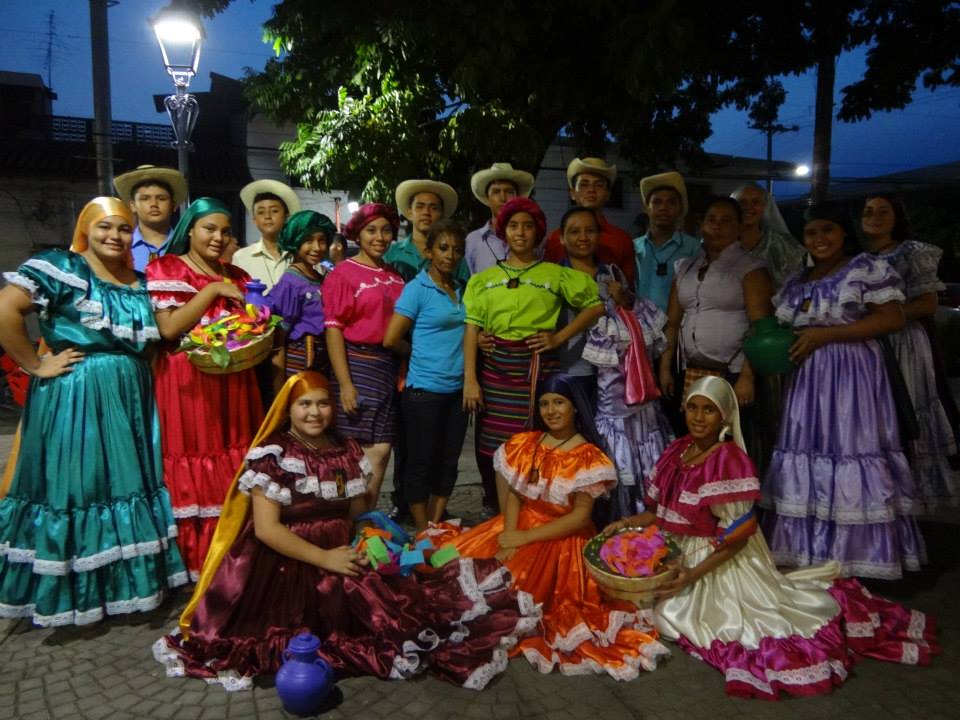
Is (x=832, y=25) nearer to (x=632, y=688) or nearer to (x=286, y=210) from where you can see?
(x=286, y=210)

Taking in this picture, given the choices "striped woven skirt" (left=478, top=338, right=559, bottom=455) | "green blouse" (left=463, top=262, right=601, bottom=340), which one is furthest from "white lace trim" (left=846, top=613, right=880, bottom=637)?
"green blouse" (left=463, top=262, right=601, bottom=340)

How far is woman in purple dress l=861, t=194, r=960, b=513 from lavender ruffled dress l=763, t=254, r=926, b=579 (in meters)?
0.49

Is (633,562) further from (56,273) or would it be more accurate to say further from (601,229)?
(56,273)

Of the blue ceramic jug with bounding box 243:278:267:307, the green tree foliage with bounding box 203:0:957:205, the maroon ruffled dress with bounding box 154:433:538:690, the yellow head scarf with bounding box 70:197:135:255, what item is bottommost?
the maroon ruffled dress with bounding box 154:433:538:690

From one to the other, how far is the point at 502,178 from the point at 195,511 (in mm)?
3006

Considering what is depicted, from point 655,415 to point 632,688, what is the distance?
1.75m

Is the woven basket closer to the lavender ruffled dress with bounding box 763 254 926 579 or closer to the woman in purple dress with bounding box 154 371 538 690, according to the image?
the woman in purple dress with bounding box 154 371 538 690

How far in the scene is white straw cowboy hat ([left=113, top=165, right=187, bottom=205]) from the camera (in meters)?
4.03

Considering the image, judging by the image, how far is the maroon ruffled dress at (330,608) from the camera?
3.04 m

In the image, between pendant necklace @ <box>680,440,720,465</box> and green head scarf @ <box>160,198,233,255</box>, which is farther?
green head scarf @ <box>160,198,233,255</box>

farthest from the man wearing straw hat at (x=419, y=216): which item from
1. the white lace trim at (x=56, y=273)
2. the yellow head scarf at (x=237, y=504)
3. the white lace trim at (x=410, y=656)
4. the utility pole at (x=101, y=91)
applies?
the utility pole at (x=101, y=91)

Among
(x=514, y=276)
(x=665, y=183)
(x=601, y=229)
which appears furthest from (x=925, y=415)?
(x=514, y=276)

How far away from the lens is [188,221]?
3.82m

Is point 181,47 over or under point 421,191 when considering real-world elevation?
over
